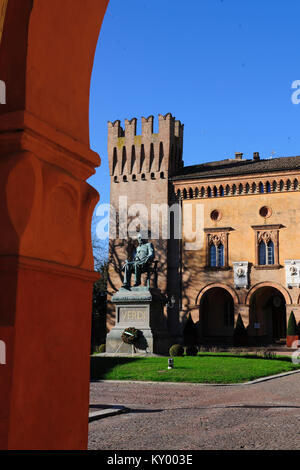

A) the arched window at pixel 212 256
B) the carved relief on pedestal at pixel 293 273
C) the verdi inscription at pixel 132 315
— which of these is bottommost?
the verdi inscription at pixel 132 315

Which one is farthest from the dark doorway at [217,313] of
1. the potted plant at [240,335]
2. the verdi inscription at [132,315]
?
the verdi inscription at [132,315]

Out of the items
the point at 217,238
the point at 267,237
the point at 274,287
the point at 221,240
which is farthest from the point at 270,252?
the point at 217,238

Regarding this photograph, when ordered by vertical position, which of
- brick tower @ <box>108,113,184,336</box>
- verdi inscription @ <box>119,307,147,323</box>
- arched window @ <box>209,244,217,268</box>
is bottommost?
verdi inscription @ <box>119,307,147,323</box>

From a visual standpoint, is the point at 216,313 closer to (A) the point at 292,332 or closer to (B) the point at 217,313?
(B) the point at 217,313

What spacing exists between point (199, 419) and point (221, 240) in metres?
33.6

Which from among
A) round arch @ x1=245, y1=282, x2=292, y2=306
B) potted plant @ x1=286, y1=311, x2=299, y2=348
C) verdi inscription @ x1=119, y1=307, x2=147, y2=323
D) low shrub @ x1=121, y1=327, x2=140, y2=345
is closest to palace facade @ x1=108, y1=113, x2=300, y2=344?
round arch @ x1=245, y1=282, x2=292, y2=306

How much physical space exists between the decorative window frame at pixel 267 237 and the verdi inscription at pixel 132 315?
17673 mm

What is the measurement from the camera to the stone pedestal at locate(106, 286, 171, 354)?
77.4 ft

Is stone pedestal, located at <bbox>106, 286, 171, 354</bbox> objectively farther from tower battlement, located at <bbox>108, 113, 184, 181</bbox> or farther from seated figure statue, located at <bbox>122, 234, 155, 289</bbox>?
tower battlement, located at <bbox>108, 113, 184, 181</bbox>

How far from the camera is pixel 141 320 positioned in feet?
79.1

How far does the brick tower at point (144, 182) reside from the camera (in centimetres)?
4294

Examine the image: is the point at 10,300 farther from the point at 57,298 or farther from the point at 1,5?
the point at 1,5

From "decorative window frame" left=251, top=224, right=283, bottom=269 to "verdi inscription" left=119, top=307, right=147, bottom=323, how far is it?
17.7 metres

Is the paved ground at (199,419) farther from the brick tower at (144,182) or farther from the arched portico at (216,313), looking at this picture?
the brick tower at (144,182)
